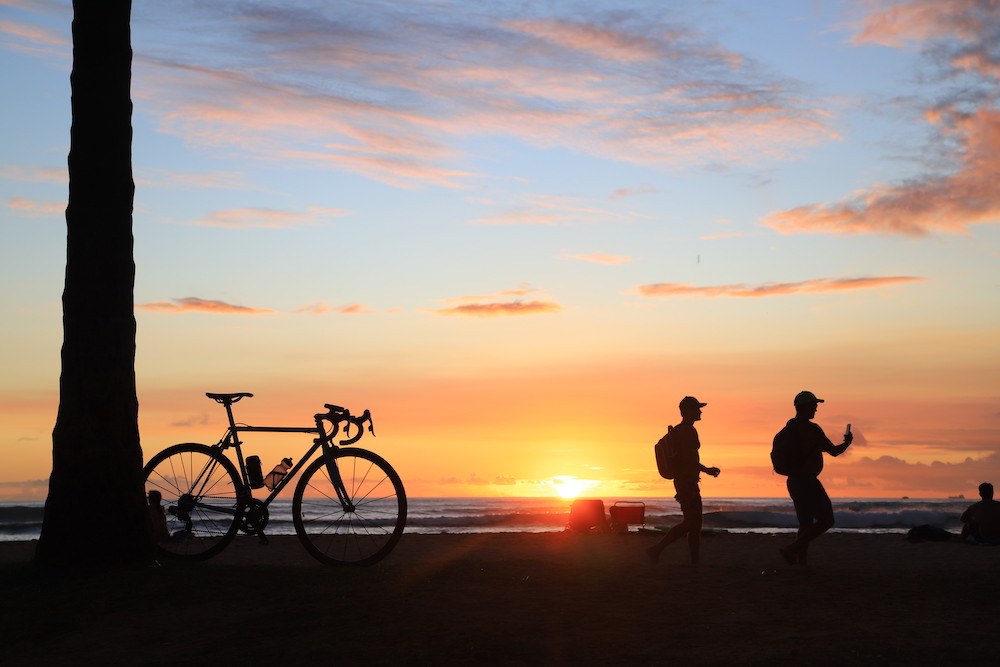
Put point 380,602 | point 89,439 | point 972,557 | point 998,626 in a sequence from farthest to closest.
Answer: point 972,557 < point 89,439 < point 380,602 < point 998,626

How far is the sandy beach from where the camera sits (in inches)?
251

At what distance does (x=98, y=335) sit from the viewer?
9.18 m

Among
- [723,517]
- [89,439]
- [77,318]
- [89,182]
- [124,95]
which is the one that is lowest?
[723,517]

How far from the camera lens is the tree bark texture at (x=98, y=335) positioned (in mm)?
9031

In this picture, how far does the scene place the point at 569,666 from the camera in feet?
20.0

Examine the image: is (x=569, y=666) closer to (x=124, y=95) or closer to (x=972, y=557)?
(x=124, y=95)

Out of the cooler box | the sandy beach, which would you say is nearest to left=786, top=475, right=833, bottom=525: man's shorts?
the sandy beach

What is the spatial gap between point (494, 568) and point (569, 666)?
3049 millimetres

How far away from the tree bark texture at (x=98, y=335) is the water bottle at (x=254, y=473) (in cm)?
108

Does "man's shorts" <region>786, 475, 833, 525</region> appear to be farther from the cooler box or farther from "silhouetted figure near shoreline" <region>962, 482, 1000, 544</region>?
the cooler box

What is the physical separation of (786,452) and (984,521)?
28.1ft

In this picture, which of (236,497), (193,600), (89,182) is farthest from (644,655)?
(89,182)

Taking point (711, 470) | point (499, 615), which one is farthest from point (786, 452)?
point (499, 615)

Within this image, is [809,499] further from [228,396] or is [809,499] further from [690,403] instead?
[228,396]
